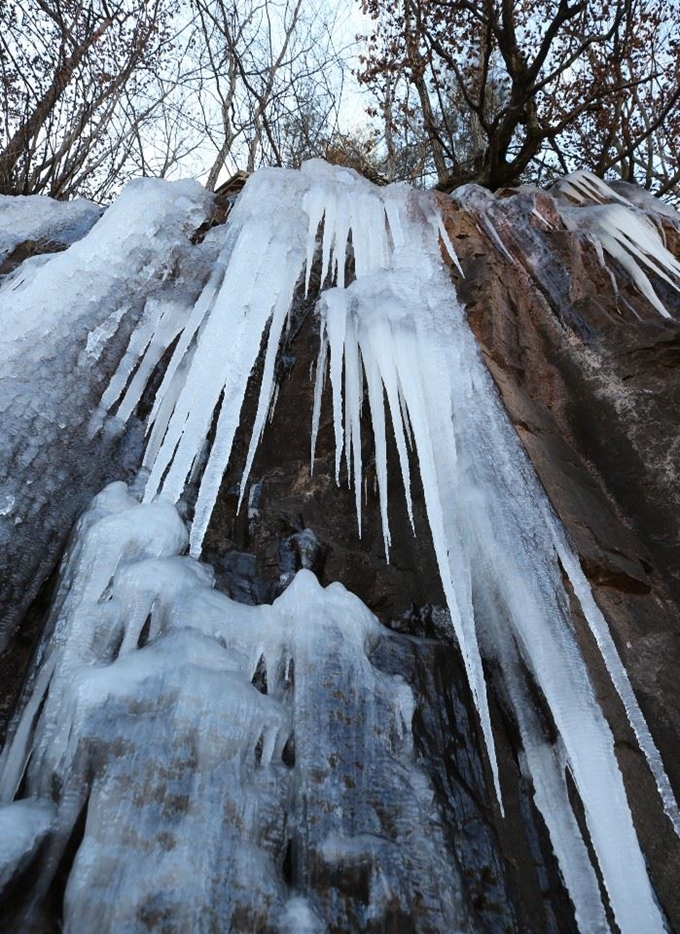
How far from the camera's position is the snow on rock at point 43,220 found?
460 centimetres

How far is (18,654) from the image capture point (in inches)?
84.6

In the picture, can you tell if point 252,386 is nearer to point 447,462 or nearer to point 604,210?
point 447,462

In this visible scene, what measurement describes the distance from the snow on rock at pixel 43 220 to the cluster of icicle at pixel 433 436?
4.35ft

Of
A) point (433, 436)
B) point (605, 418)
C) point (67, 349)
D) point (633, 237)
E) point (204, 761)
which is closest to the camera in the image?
point (204, 761)

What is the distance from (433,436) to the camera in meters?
2.66

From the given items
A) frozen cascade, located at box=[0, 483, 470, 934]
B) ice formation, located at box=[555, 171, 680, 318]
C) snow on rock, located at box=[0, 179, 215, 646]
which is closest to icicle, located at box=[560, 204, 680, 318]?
ice formation, located at box=[555, 171, 680, 318]

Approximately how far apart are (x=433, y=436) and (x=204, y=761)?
156 centimetres

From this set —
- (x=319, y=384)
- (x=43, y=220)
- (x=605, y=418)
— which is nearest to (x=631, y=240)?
(x=605, y=418)

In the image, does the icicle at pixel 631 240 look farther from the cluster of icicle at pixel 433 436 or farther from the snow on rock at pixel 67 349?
the snow on rock at pixel 67 349

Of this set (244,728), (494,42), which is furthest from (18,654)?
(494,42)

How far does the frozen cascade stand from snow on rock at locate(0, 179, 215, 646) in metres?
0.33

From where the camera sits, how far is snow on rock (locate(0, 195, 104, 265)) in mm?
4602

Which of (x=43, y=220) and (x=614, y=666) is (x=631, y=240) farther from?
(x=43, y=220)

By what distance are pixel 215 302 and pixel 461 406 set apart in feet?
4.84
